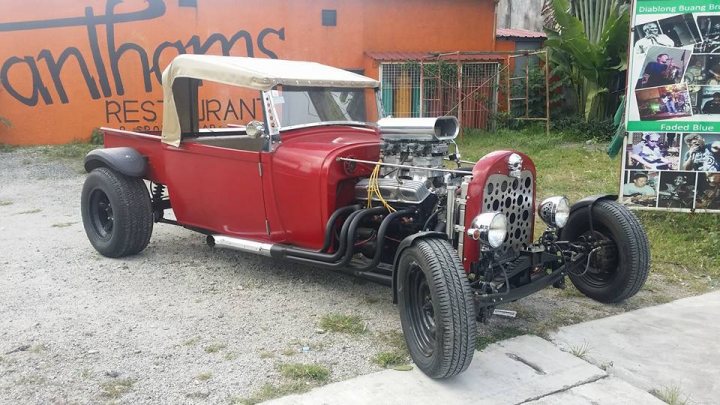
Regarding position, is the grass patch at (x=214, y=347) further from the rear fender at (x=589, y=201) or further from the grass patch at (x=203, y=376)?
the rear fender at (x=589, y=201)

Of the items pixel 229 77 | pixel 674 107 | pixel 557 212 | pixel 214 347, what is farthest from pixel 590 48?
pixel 214 347

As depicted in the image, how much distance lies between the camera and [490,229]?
12.0 feet

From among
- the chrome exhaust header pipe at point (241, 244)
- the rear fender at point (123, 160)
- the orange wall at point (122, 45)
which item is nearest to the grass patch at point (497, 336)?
the chrome exhaust header pipe at point (241, 244)

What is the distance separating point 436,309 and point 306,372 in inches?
32.6

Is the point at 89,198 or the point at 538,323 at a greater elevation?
the point at 89,198

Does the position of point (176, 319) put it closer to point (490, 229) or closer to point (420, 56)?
point (490, 229)

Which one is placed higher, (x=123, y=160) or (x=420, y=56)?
(x=420, y=56)

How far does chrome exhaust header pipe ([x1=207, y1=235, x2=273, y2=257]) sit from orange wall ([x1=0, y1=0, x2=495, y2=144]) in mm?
7114

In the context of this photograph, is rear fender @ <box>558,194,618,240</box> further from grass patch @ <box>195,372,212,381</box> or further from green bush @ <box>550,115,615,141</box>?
green bush @ <box>550,115,615,141</box>

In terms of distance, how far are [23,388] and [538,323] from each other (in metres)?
3.17

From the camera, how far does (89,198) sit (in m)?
6.02

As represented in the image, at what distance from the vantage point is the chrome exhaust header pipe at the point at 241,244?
16.0 ft

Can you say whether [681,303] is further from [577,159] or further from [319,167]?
[577,159]

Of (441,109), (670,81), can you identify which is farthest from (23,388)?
(441,109)
